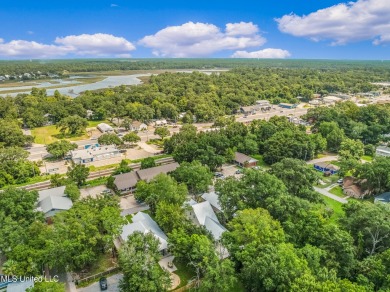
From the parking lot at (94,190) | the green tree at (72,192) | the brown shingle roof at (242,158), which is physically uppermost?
the green tree at (72,192)

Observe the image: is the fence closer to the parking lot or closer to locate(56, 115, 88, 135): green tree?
the parking lot

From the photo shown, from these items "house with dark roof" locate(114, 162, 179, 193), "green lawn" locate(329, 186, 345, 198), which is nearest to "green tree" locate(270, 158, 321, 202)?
"green lawn" locate(329, 186, 345, 198)

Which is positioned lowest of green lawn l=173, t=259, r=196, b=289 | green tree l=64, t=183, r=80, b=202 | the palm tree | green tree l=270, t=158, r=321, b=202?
green lawn l=173, t=259, r=196, b=289

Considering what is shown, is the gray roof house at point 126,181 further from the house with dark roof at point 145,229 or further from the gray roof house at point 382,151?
the gray roof house at point 382,151

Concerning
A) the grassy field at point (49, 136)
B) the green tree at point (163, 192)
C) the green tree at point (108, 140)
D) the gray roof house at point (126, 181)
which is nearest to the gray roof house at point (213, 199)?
the green tree at point (163, 192)

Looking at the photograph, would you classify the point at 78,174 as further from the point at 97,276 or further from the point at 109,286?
the point at 109,286

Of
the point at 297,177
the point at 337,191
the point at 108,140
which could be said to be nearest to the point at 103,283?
the point at 297,177
